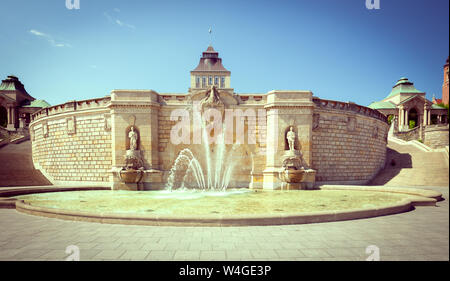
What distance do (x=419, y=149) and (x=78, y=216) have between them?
33562mm

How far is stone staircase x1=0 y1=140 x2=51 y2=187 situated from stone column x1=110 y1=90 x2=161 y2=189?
9.15 m

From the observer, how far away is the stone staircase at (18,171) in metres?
16.5

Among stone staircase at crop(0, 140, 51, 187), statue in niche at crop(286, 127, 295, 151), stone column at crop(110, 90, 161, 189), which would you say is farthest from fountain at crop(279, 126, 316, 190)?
stone staircase at crop(0, 140, 51, 187)

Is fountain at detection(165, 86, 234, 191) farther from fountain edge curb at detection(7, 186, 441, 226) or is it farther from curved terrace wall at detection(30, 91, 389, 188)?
fountain edge curb at detection(7, 186, 441, 226)

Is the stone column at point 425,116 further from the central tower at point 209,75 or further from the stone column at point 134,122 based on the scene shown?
the stone column at point 134,122

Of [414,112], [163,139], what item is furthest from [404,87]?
[163,139]

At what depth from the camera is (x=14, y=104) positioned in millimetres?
46312

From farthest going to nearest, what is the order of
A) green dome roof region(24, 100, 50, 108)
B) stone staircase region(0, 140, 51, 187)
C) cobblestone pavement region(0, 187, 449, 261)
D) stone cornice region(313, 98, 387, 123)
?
green dome roof region(24, 100, 50, 108)
stone cornice region(313, 98, 387, 123)
stone staircase region(0, 140, 51, 187)
cobblestone pavement region(0, 187, 449, 261)

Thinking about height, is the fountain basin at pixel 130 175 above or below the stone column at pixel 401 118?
below

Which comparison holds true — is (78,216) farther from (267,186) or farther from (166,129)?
(267,186)

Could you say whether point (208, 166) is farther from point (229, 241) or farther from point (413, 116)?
point (413, 116)

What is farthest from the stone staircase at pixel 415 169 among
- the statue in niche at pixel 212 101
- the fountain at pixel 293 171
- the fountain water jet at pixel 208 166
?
the statue in niche at pixel 212 101

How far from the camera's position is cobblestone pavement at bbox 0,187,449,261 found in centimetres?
399

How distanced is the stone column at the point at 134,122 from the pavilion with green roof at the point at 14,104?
45733 mm
